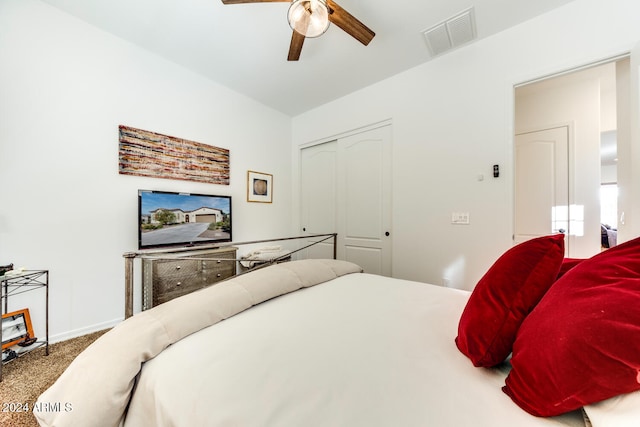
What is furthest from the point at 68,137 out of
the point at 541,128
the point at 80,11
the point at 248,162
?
the point at 541,128

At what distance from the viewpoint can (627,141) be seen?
5.55ft

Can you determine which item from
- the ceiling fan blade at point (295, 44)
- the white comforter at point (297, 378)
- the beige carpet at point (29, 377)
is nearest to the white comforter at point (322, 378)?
the white comforter at point (297, 378)

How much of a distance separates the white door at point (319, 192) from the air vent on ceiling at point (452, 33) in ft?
5.22

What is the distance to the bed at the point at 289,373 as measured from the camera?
1.85 feet

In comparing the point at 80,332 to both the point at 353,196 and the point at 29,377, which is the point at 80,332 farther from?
the point at 353,196

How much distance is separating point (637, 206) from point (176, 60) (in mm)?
4059

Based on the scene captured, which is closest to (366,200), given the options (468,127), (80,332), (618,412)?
(468,127)

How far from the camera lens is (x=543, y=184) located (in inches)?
110

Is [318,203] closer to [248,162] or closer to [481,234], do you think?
[248,162]

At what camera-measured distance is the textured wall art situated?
2.31 meters

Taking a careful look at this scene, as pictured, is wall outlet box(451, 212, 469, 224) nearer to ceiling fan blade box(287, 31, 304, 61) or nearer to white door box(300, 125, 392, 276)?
white door box(300, 125, 392, 276)

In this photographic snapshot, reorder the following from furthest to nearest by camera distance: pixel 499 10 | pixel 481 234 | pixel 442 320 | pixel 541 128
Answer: pixel 541 128
pixel 481 234
pixel 499 10
pixel 442 320

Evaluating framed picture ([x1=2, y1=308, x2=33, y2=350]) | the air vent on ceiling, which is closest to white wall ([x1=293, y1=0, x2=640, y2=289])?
the air vent on ceiling

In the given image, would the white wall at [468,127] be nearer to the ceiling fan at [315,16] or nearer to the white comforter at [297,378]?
the ceiling fan at [315,16]
